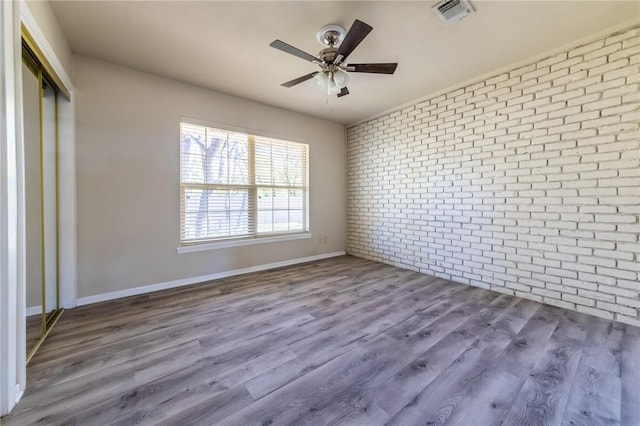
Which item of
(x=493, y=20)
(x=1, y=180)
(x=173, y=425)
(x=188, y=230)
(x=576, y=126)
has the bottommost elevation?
(x=173, y=425)

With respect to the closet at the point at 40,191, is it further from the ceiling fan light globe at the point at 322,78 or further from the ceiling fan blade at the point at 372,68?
the ceiling fan blade at the point at 372,68

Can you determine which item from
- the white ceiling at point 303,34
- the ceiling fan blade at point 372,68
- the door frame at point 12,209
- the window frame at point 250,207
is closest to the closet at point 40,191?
the door frame at point 12,209

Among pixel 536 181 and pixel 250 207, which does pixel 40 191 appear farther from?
pixel 536 181

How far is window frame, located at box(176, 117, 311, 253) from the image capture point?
11.0ft

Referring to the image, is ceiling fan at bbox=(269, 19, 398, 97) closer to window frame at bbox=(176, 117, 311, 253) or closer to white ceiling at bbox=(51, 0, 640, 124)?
white ceiling at bbox=(51, 0, 640, 124)

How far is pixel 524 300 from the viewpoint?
9.34 ft

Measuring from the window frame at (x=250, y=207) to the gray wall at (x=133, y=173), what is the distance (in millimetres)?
82

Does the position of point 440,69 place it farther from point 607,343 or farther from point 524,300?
point 607,343

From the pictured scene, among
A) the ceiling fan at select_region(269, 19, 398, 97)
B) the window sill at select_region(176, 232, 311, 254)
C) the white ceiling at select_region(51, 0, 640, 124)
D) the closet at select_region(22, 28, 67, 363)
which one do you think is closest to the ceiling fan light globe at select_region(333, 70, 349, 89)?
the ceiling fan at select_region(269, 19, 398, 97)

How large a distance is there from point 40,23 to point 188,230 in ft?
7.58

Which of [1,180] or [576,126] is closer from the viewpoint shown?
[1,180]

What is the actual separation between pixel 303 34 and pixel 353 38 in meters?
0.70

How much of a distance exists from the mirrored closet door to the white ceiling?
0.67 metres

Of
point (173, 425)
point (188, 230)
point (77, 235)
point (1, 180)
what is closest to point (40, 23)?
point (1, 180)
